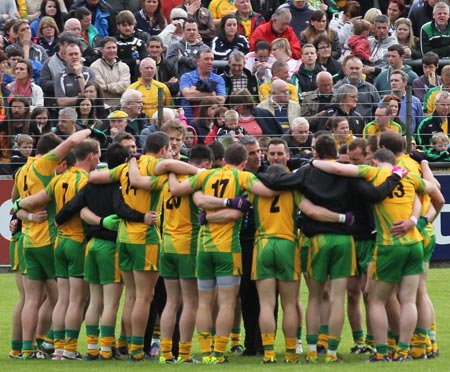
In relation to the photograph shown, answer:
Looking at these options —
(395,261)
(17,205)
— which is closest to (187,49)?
(17,205)

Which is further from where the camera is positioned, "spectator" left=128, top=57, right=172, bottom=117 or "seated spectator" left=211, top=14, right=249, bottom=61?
"seated spectator" left=211, top=14, right=249, bottom=61

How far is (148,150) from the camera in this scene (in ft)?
44.3

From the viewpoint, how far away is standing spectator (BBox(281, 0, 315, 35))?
76.1 ft

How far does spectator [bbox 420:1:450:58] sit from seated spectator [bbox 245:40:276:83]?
2.81 metres

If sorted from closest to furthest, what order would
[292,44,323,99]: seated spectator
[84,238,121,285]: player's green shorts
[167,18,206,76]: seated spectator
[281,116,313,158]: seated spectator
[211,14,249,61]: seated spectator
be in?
[84,238,121,285]: player's green shorts
[281,116,313,158]: seated spectator
[292,44,323,99]: seated spectator
[167,18,206,76]: seated spectator
[211,14,249,61]: seated spectator

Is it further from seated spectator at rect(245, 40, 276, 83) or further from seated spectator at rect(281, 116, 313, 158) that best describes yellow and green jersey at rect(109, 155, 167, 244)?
seated spectator at rect(245, 40, 276, 83)

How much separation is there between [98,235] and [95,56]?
7.87 m

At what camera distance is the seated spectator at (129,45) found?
21.1 m

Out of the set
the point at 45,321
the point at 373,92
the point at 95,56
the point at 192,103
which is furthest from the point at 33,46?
the point at 45,321

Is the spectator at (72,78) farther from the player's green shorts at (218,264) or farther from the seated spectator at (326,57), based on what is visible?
the player's green shorts at (218,264)

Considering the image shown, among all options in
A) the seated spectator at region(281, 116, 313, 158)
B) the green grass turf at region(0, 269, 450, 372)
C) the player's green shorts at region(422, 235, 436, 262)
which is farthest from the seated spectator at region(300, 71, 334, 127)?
the player's green shorts at region(422, 235, 436, 262)

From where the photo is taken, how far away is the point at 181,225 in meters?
13.3

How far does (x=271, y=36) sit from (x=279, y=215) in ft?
32.0

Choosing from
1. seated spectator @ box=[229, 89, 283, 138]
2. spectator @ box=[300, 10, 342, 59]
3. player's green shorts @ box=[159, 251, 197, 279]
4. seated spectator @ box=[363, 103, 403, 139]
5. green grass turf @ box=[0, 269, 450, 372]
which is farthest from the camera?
spectator @ box=[300, 10, 342, 59]
